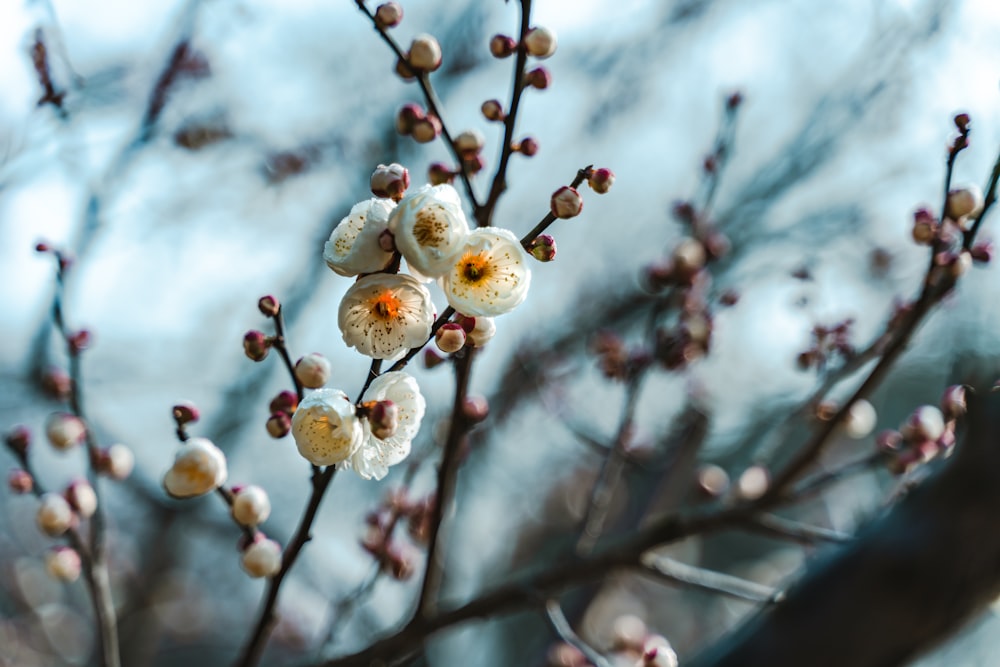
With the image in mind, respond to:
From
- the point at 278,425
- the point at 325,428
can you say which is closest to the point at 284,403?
the point at 278,425

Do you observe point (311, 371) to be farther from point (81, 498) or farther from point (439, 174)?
point (81, 498)

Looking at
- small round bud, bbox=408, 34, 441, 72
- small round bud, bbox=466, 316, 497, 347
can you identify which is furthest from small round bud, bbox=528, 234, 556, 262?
small round bud, bbox=408, 34, 441, 72

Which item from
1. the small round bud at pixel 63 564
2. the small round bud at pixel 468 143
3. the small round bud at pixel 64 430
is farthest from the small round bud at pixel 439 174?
the small round bud at pixel 63 564

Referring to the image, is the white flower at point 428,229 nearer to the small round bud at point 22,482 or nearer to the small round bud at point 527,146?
the small round bud at point 527,146

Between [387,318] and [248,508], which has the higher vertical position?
[387,318]

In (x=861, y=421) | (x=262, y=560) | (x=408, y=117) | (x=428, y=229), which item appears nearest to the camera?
(x=428, y=229)

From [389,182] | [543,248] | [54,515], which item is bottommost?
[54,515]

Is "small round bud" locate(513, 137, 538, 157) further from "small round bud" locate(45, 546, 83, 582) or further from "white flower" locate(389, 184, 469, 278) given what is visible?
"small round bud" locate(45, 546, 83, 582)

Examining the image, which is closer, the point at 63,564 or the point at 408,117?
the point at 408,117
